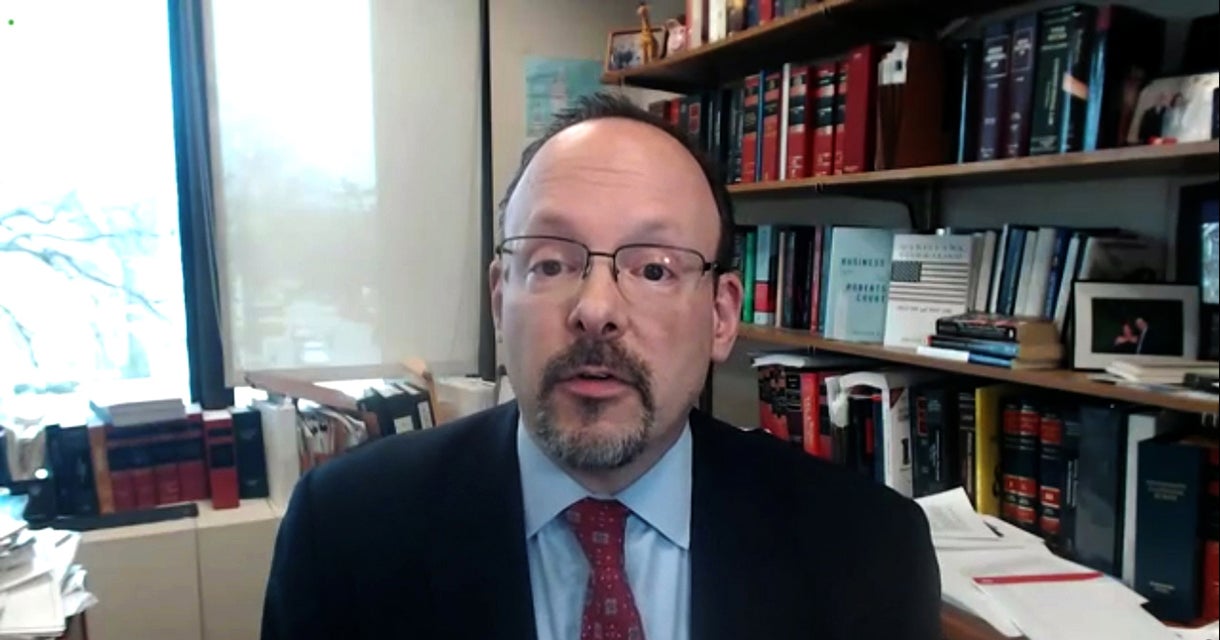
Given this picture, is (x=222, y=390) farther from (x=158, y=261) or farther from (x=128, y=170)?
(x=128, y=170)

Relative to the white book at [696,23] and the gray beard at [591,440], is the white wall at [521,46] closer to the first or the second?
the white book at [696,23]

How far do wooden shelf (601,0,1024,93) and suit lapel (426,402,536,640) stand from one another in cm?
122

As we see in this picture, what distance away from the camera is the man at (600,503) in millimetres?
1024

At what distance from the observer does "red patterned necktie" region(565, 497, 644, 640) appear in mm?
1013

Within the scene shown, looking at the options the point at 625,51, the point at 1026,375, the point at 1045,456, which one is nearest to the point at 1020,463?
the point at 1045,456

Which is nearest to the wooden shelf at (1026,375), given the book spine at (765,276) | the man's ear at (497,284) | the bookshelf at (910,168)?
the bookshelf at (910,168)

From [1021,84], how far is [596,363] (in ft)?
3.20

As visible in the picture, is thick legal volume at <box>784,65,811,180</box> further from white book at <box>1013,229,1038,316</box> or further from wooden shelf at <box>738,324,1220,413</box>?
white book at <box>1013,229,1038,316</box>

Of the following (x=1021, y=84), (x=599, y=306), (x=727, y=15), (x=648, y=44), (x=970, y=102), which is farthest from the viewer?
(x=648, y=44)

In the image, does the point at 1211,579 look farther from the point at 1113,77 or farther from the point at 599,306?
the point at 599,306

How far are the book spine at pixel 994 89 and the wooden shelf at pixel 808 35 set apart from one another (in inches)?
9.7

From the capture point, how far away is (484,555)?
3.45 feet

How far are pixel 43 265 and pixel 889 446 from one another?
2.40 metres

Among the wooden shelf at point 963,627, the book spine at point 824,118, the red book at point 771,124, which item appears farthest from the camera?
the red book at point 771,124
